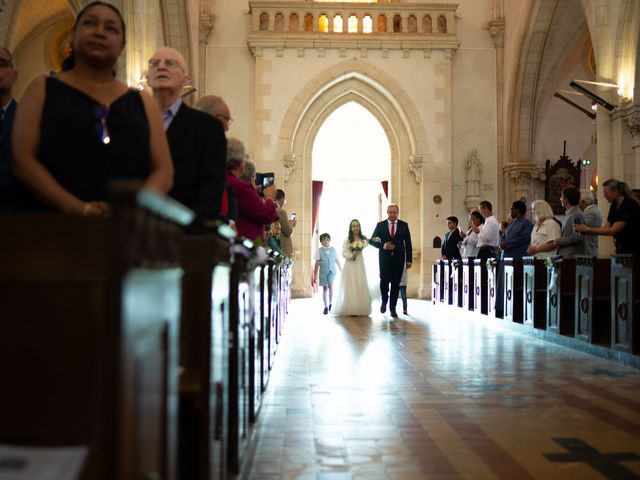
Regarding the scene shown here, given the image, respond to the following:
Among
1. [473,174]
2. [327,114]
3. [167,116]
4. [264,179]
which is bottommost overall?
[167,116]

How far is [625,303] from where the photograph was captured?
6.29m

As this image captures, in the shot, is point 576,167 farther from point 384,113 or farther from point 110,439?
point 110,439

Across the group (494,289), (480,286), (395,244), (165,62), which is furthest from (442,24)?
(165,62)

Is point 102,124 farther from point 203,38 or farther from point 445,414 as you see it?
point 203,38

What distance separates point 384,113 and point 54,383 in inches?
661

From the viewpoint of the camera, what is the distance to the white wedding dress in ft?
39.1

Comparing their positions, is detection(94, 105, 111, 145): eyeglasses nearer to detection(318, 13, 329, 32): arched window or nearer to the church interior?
the church interior

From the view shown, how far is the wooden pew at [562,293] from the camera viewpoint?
795 cm

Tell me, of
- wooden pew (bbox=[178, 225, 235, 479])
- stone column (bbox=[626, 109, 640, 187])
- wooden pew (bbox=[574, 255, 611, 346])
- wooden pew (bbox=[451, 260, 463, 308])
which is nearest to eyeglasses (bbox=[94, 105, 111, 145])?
wooden pew (bbox=[178, 225, 235, 479])

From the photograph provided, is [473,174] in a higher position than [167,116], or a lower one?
higher

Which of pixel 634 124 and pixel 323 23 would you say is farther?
pixel 323 23

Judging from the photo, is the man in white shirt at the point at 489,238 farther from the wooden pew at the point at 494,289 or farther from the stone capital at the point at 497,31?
the stone capital at the point at 497,31

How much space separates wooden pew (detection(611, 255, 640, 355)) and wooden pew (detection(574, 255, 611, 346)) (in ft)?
1.56

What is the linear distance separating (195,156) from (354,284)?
8.87 m
